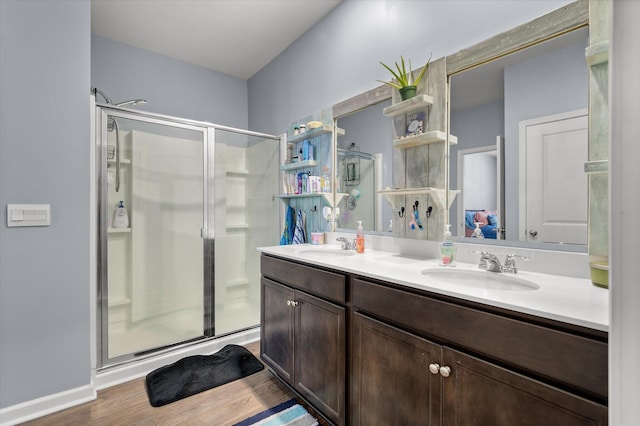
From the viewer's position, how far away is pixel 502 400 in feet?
2.91

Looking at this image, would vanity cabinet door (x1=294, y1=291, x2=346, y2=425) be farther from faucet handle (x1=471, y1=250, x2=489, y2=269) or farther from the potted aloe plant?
the potted aloe plant

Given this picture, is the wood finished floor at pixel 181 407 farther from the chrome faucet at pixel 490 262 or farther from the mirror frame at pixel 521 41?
the mirror frame at pixel 521 41

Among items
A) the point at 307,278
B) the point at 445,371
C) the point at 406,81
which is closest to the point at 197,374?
the point at 307,278

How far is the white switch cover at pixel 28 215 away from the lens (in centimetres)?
165

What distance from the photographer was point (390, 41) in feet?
6.30

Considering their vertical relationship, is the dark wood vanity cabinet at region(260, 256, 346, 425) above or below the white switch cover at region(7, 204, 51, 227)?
below

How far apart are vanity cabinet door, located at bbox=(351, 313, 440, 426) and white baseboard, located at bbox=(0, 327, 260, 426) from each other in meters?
1.51

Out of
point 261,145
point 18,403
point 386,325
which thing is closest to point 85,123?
point 261,145

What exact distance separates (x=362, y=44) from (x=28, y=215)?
7.36 feet

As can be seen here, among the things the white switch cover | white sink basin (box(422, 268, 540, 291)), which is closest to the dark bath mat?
the white switch cover

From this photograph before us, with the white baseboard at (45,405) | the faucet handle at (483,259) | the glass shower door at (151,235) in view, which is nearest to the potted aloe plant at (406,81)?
the faucet handle at (483,259)

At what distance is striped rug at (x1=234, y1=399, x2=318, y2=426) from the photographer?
5.31 ft

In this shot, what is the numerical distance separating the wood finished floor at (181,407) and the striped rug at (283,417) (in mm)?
44

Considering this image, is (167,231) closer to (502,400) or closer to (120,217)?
(120,217)
